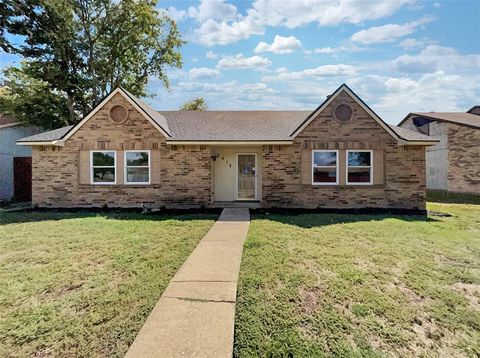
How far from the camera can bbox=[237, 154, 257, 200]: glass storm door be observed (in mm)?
14227

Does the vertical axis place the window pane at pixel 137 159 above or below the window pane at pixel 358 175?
above

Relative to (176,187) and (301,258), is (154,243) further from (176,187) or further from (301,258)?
(176,187)

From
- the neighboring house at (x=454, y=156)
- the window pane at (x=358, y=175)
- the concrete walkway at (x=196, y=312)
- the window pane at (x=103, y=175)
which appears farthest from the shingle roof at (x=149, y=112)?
the neighboring house at (x=454, y=156)

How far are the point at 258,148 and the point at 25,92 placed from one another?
17.9m

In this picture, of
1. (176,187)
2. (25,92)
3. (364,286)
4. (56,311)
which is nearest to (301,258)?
(364,286)

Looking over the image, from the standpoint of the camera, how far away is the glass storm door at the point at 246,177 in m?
14.2

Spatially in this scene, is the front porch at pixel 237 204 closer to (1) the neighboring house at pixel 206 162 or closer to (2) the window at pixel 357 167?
(1) the neighboring house at pixel 206 162

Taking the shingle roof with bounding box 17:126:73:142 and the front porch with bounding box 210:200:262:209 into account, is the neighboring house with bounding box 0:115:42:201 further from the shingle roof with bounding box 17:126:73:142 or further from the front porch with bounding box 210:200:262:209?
the front porch with bounding box 210:200:262:209

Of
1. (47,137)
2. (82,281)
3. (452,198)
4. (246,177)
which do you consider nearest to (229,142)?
(246,177)

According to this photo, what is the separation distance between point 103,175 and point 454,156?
20.9 m

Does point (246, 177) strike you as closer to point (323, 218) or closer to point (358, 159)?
point (323, 218)

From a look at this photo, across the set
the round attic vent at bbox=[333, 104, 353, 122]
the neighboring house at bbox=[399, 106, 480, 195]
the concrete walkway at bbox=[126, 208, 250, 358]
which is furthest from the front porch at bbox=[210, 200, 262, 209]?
the neighboring house at bbox=[399, 106, 480, 195]

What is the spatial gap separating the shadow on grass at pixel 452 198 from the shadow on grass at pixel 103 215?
Result: 1365 centimetres

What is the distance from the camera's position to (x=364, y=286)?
Answer: 16.3ft
